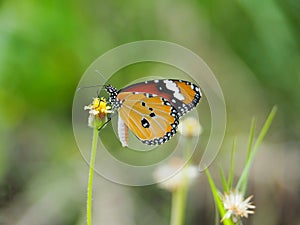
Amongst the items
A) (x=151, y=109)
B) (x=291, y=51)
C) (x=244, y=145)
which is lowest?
(x=151, y=109)

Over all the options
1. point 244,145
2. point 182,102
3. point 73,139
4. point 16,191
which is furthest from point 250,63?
point 182,102

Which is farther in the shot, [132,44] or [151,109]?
[132,44]

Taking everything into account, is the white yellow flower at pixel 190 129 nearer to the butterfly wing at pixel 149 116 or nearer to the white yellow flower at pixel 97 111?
the butterfly wing at pixel 149 116

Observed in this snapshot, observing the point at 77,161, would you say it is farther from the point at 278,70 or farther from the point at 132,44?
the point at 278,70

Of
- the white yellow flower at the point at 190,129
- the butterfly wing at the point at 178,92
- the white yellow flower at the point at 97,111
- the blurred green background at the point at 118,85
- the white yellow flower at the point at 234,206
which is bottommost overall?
the white yellow flower at the point at 234,206

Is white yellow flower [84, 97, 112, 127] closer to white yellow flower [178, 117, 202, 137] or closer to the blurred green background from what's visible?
white yellow flower [178, 117, 202, 137]

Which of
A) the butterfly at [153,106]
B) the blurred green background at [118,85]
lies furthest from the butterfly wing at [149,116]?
the blurred green background at [118,85]

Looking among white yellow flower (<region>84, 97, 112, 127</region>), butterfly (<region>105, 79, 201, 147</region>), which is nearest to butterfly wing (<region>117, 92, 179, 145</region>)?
butterfly (<region>105, 79, 201, 147</region>)
